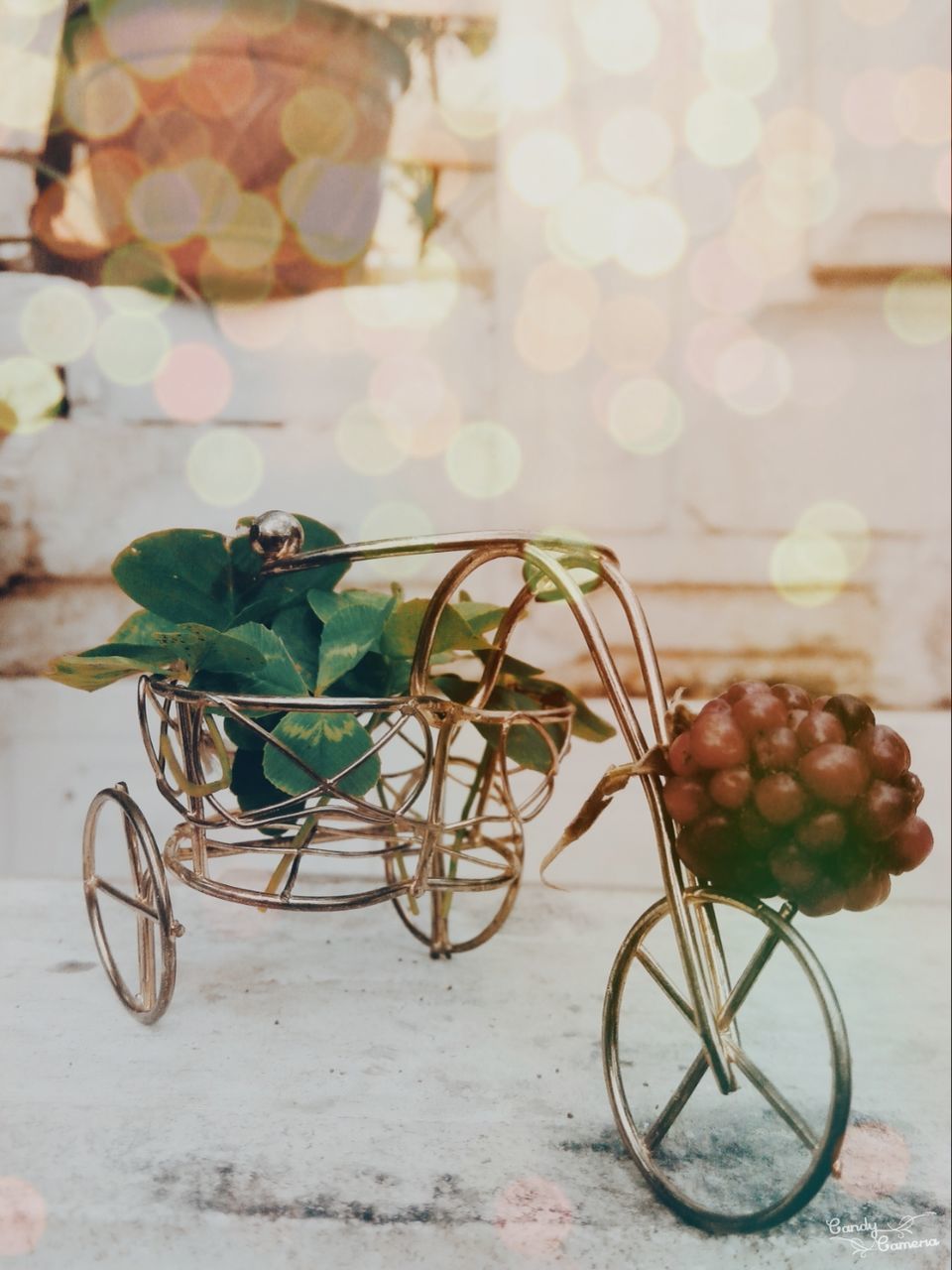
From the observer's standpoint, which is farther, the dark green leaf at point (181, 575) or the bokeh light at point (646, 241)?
the bokeh light at point (646, 241)

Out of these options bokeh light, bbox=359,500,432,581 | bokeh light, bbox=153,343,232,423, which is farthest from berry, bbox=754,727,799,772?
bokeh light, bbox=153,343,232,423

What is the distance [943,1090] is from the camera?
36.6 inches

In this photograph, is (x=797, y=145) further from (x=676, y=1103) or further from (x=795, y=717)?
(x=676, y=1103)

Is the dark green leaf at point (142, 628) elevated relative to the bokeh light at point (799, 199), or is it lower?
lower

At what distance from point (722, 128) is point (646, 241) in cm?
22

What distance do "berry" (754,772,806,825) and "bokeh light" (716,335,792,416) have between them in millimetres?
1243

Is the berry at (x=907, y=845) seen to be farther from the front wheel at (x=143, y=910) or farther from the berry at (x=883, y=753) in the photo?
the front wheel at (x=143, y=910)

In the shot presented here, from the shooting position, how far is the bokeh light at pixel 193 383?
5.65 feet

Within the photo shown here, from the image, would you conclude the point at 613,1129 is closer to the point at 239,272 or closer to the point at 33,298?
the point at 239,272

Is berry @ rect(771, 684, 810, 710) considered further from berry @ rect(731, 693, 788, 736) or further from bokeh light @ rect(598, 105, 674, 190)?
bokeh light @ rect(598, 105, 674, 190)

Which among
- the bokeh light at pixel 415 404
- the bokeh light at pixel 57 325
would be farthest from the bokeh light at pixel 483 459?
the bokeh light at pixel 57 325

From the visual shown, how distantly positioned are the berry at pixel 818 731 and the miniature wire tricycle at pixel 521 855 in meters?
0.10

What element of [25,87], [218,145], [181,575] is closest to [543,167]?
[218,145]

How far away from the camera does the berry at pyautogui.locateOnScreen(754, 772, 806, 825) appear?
583 mm
